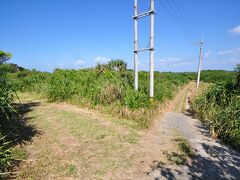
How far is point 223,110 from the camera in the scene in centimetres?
797

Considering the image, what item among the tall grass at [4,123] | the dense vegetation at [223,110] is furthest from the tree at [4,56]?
the dense vegetation at [223,110]

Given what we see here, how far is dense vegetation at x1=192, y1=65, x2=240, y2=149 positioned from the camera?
7.03 metres

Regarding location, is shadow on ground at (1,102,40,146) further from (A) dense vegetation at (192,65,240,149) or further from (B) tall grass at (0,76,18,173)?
(A) dense vegetation at (192,65,240,149)

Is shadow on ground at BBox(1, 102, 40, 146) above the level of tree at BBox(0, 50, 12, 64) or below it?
below

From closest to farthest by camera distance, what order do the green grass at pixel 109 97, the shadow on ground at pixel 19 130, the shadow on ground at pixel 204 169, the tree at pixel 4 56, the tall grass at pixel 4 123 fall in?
the tall grass at pixel 4 123 → the shadow on ground at pixel 204 169 → the shadow on ground at pixel 19 130 → the tree at pixel 4 56 → the green grass at pixel 109 97

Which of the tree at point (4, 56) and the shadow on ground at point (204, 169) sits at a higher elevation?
the tree at point (4, 56)

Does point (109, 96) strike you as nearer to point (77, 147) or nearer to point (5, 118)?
point (77, 147)

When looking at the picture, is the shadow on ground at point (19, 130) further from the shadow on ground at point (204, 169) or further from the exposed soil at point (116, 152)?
the shadow on ground at point (204, 169)

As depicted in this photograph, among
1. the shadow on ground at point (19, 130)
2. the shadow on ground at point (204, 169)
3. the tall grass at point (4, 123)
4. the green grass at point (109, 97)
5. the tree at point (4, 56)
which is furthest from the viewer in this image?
the green grass at point (109, 97)

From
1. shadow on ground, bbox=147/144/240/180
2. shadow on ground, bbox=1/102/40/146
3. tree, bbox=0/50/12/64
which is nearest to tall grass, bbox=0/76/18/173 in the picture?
shadow on ground, bbox=1/102/40/146

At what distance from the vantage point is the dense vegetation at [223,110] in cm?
703

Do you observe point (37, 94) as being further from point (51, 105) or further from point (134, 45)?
point (134, 45)

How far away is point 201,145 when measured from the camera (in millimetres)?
6520

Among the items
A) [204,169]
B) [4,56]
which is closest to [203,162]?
[204,169]
